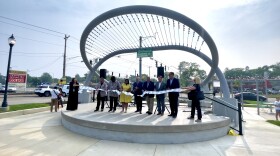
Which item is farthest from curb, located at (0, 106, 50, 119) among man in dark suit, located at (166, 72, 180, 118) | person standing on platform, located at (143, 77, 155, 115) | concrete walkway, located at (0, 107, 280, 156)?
man in dark suit, located at (166, 72, 180, 118)

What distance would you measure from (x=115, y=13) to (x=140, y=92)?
4.90 m

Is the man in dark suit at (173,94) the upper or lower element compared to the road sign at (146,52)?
lower

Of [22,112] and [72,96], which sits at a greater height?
[72,96]

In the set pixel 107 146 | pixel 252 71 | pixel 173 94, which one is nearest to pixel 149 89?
pixel 173 94

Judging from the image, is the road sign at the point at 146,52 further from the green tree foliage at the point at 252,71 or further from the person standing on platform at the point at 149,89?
the green tree foliage at the point at 252,71

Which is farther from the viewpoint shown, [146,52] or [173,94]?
[146,52]

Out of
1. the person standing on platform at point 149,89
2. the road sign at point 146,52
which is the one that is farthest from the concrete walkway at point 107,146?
the road sign at point 146,52

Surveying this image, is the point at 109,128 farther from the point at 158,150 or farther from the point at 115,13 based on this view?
the point at 115,13

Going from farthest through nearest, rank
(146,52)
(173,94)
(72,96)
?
(146,52), (72,96), (173,94)

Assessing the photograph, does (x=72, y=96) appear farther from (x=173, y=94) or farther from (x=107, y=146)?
(x=173, y=94)

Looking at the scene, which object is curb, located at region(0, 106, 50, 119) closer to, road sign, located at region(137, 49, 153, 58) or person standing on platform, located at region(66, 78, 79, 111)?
person standing on platform, located at region(66, 78, 79, 111)

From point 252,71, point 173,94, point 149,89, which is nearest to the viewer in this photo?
point 173,94

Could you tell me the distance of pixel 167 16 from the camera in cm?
915

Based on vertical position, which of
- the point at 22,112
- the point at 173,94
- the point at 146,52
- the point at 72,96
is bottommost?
the point at 22,112
